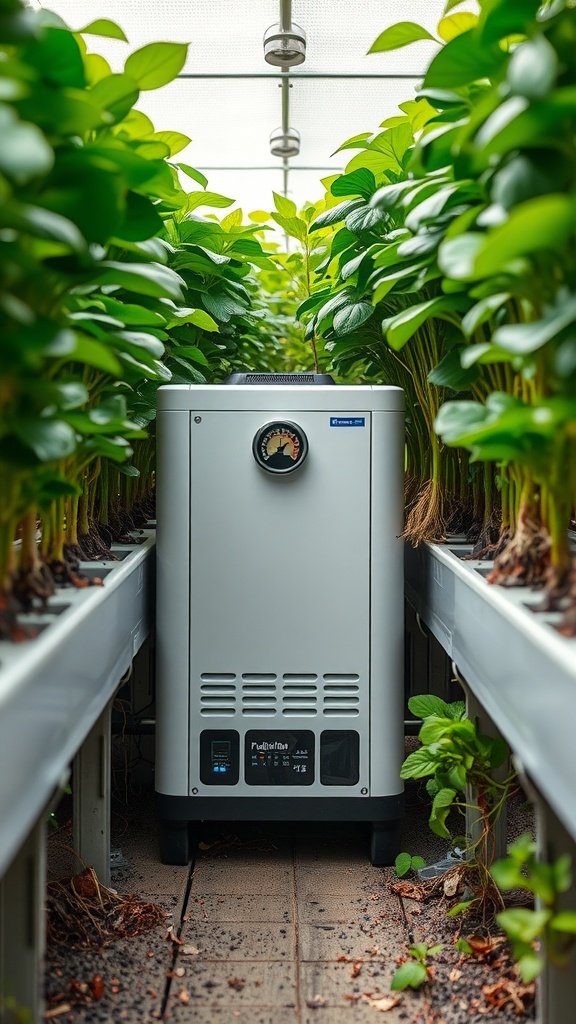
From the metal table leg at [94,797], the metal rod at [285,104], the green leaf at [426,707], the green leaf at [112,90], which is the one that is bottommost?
the metal table leg at [94,797]

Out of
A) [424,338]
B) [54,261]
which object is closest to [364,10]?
[424,338]

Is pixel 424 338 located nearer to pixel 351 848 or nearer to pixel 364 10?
pixel 351 848

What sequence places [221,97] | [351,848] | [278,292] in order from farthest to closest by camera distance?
1. [278,292]
2. [221,97]
3. [351,848]

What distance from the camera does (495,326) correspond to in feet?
5.15

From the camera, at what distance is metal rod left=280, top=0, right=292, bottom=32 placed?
126 inches

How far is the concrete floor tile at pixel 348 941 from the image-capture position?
1.70 metres

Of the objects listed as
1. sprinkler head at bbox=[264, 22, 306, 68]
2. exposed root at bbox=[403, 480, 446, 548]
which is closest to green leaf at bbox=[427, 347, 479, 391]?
exposed root at bbox=[403, 480, 446, 548]

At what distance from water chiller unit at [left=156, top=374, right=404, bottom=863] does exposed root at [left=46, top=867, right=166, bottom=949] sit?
277 mm

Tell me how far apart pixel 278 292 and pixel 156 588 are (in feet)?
9.40

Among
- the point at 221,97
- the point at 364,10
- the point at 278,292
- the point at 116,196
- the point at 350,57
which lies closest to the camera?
the point at 116,196

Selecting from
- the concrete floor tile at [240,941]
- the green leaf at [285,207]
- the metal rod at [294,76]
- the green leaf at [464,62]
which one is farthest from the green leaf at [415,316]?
the metal rod at [294,76]

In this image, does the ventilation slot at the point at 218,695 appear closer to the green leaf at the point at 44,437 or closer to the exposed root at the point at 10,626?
the exposed root at the point at 10,626

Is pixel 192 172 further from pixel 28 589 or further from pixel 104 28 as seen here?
pixel 28 589

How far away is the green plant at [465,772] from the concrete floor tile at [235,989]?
13.1 inches
